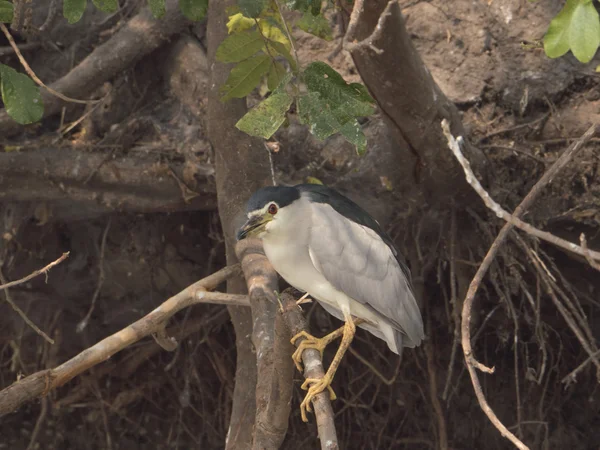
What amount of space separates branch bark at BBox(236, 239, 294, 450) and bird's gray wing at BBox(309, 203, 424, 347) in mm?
184

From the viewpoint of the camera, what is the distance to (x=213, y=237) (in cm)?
355

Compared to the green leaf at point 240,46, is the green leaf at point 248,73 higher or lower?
lower

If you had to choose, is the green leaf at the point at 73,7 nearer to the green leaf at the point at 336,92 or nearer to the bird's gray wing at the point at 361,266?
the green leaf at the point at 336,92

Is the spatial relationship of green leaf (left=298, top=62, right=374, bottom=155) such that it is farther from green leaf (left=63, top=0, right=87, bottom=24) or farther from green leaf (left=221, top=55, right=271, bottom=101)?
green leaf (left=63, top=0, right=87, bottom=24)

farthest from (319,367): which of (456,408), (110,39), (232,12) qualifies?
(456,408)

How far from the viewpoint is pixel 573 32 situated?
1.53 m

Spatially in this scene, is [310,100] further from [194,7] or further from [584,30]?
[584,30]

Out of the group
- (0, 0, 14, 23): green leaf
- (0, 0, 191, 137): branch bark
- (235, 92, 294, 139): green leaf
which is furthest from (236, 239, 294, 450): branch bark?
(0, 0, 191, 137): branch bark

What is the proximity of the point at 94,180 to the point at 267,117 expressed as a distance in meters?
1.66

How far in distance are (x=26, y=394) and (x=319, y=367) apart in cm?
Answer: 79

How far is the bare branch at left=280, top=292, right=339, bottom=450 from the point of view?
A: 157cm

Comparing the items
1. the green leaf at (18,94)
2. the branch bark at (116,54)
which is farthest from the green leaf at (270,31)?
the branch bark at (116,54)

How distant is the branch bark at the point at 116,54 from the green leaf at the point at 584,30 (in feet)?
7.61

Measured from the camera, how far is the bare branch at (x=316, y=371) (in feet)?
5.15
